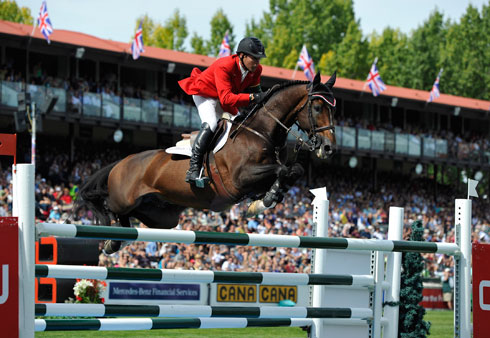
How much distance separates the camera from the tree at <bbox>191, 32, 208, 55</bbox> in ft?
163

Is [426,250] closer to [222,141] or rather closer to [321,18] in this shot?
[222,141]

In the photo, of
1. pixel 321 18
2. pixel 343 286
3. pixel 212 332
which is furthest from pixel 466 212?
pixel 321 18

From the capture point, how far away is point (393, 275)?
6.93m

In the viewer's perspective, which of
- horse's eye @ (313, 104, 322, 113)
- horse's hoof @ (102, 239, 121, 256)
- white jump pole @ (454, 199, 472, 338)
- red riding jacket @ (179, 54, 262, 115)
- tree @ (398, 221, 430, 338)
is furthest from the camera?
horse's hoof @ (102, 239, 121, 256)

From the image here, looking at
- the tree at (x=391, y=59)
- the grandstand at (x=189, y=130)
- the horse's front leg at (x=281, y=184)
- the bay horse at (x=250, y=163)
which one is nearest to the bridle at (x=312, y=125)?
the bay horse at (x=250, y=163)

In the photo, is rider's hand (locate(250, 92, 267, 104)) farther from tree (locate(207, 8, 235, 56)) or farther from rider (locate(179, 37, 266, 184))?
tree (locate(207, 8, 235, 56))

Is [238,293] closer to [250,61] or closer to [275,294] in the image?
[275,294]

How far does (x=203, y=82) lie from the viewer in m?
7.98

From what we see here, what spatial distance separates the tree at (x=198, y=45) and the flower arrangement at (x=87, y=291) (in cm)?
3758

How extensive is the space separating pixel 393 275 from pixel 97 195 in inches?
147

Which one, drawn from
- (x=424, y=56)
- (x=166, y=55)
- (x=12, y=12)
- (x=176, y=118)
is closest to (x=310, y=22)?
(x=424, y=56)

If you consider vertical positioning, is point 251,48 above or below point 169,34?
below

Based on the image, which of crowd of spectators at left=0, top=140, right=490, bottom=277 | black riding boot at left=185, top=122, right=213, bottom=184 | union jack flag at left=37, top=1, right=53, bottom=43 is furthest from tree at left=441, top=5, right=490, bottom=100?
black riding boot at left=185, top=122, right=213, bottom=184

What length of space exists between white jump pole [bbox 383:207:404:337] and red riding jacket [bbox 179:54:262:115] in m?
1.92
